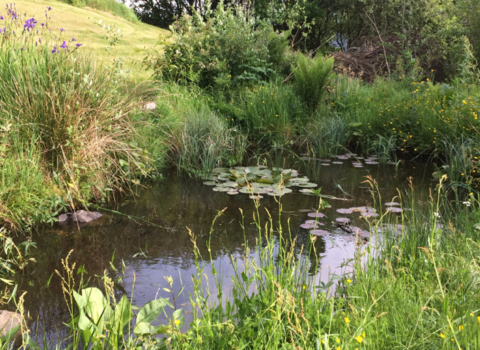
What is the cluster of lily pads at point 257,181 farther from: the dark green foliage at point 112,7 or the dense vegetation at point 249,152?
the dark green foliage at point 112,7

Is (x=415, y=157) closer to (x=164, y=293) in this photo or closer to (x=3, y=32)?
(x=164, y=293)

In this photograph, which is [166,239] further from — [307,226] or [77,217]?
[307,226]

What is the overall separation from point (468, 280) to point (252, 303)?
1.10 metres

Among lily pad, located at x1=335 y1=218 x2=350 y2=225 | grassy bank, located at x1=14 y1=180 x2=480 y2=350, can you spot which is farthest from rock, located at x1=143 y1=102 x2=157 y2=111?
grassy bank, located at x1=14 y1=180 x2=480 y2=350

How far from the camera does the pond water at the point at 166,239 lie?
100 inches

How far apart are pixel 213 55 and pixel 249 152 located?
235 centimetres

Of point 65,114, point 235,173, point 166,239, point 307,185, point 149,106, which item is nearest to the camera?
point 166,239

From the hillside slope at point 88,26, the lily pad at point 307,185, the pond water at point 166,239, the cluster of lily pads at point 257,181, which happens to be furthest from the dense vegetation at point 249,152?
the hillside slope at point 88,26

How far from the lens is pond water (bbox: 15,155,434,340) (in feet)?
8.36

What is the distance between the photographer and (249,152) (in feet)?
21.3

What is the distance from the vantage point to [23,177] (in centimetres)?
331

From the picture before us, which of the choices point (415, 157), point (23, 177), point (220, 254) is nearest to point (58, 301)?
point (220, 254)

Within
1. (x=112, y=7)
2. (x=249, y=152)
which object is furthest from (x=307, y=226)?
(x=112, y=7)

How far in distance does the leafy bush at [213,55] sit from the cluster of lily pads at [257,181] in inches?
104
